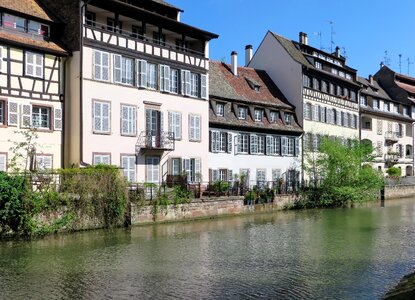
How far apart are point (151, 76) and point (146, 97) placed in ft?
4.10

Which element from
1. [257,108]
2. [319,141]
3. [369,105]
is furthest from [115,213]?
[369,105]

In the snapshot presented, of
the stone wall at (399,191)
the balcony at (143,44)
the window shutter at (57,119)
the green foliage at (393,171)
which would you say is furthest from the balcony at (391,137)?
the window shutter at (57,119)

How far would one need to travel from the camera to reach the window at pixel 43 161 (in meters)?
26.4

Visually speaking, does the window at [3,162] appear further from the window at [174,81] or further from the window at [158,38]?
the window at [158,38]

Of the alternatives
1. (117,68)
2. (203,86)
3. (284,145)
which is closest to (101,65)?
(117,68)

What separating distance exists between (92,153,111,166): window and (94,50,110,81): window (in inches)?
153

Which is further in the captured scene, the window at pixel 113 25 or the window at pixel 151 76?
the window at pixel 151 76

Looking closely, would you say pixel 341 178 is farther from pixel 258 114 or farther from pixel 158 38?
pixel 158 38

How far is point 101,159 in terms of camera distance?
94.9ft

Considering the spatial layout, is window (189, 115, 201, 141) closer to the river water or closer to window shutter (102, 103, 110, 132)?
window shutter (102, 103, 110, 132)

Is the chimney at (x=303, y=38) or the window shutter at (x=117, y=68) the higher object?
the chimney at (x=303, y=38)

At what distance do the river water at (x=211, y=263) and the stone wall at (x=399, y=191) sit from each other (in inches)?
963

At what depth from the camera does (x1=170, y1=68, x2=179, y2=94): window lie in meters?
33.3

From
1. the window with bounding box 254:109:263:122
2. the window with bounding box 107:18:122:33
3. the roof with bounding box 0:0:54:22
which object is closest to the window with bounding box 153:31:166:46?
the window with bounding box 107:18:122:33
